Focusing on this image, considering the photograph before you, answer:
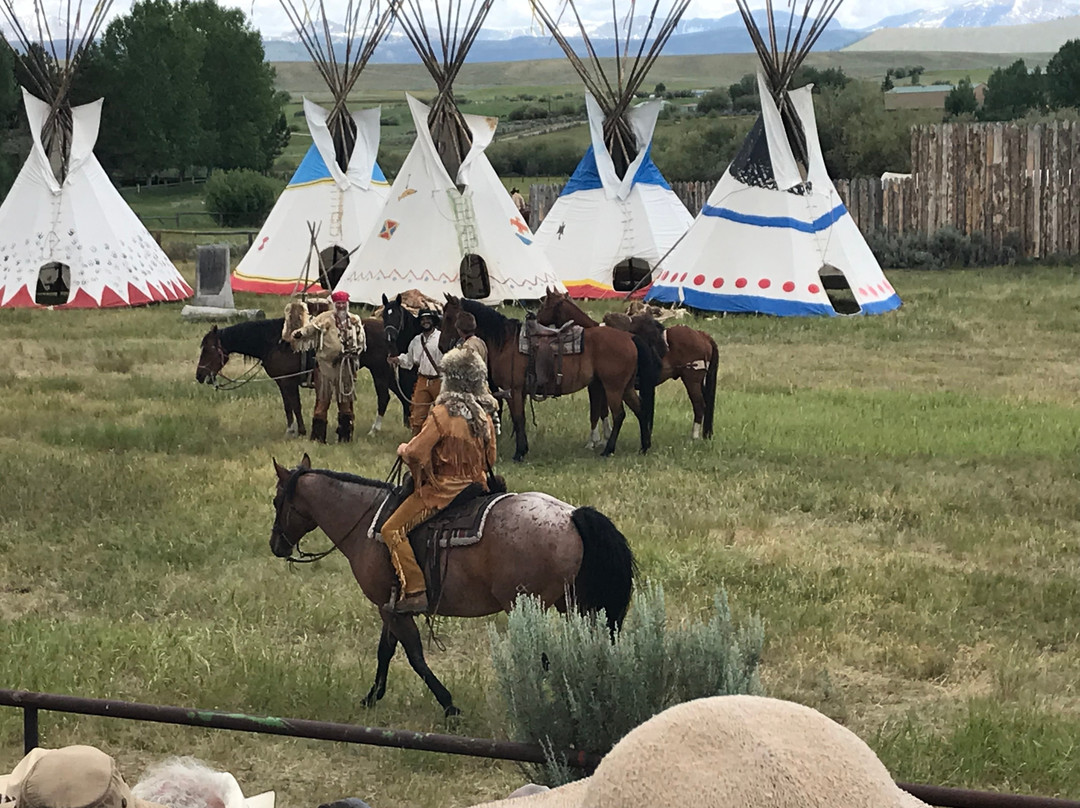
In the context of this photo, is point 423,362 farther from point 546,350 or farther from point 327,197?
point 327,197

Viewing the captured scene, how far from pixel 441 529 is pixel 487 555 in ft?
0.75

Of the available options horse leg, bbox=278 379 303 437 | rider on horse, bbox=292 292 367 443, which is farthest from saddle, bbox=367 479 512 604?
horse leg, bbox=278 379 303 437

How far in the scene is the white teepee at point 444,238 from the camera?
18.4 m

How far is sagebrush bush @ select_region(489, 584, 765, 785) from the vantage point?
3.81m

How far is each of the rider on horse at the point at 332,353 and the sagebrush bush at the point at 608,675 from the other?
694 cm

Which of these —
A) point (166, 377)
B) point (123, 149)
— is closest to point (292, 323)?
point (166, 377)

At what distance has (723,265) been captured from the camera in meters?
18.1

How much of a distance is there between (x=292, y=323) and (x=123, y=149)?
36.3 metres

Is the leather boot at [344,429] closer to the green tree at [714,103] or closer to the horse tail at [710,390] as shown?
the horse tail at [710,390]

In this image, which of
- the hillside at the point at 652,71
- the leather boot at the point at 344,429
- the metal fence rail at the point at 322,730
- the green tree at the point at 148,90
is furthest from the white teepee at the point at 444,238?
the hillside at the point at 652,71

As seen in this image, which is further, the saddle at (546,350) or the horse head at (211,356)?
the horse head at (211,356)

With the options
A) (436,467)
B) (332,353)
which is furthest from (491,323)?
(436,467)

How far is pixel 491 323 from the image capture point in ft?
31.4

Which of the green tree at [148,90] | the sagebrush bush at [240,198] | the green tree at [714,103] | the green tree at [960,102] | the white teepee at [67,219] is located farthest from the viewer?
the green tree at [714,103]
